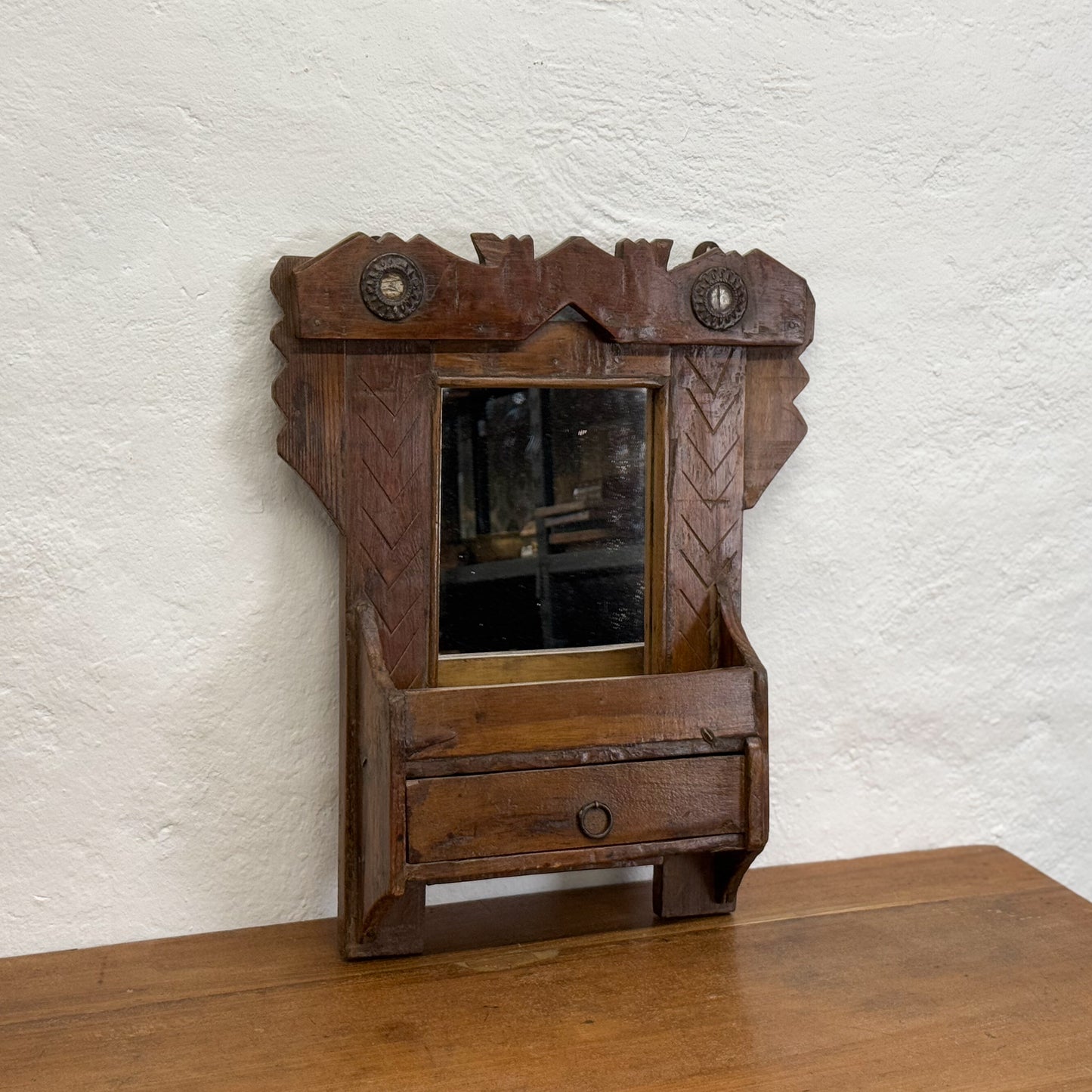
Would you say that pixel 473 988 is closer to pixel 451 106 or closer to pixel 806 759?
pixel 806 759

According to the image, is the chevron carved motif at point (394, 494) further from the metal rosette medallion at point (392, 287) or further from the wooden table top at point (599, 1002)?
the wooden table top at point (599, 1002)

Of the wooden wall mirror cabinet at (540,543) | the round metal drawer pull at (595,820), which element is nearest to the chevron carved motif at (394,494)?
the wooden wall mirror cabinet at (540,543)

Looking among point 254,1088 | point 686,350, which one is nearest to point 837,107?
point 686,350

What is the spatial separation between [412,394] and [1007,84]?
2.89ft

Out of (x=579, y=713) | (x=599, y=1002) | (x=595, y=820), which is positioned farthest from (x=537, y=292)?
(x=599, y=1002)

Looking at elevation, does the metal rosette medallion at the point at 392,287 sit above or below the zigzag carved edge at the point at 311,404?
above

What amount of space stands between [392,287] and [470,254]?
0.14 meters

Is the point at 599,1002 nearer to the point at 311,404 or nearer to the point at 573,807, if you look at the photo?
the point at 573,807

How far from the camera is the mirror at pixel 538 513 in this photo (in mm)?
1326

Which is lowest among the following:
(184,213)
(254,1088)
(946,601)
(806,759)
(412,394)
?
(254,1088)

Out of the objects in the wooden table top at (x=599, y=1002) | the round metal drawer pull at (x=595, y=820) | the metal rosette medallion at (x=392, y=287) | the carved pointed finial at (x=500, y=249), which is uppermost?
the carved pointed finial at (x=500, y=249)

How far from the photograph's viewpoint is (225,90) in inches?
50.1

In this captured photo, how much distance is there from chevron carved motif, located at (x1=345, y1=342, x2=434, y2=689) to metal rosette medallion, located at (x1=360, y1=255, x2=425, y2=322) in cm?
4

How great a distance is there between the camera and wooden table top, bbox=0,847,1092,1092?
1.08 metres
